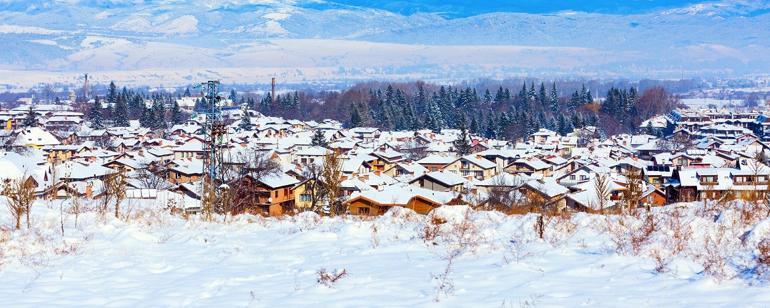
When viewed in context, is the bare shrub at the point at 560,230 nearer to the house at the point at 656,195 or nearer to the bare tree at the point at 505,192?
the bare tree at the point at 505,192

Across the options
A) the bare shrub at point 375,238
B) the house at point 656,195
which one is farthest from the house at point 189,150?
the bare shrub at point 375,238

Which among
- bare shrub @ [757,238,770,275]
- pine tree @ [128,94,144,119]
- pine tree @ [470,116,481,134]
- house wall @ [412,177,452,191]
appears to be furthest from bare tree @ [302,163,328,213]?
pine tree @ [128,94,144,119]

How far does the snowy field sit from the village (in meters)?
2.08

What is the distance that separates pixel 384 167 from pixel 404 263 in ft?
115

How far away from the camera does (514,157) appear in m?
44.4

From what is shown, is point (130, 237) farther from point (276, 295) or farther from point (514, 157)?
point (514, 157)

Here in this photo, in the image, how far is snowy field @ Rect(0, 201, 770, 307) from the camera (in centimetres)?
522

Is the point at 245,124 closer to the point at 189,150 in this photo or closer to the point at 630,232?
the point at 189,150

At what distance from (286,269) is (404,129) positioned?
6545 centimetres

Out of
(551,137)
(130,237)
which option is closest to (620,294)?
(130,237)

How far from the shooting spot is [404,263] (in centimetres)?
625

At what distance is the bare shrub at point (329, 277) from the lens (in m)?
5.64

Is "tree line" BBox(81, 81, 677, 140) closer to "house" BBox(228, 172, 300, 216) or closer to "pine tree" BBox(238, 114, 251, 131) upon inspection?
"pine tree" BBox(238, 114, 251, 131)

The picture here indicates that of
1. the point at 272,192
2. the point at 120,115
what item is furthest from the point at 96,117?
the point at 272,192
